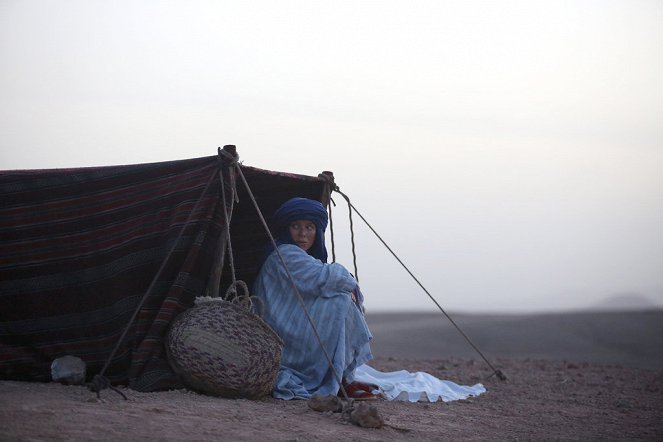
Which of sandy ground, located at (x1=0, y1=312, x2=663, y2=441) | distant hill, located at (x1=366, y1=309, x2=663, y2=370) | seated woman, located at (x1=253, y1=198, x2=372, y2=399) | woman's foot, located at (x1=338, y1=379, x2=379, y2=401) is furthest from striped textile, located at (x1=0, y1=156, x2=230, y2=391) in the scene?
distant hill, located at (x1=366, y1=309, x2=663, y2=370)

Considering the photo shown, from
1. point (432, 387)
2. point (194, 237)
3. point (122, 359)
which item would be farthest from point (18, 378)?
point (432, 387)

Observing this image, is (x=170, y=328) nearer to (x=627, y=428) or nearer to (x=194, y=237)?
(x=194, y=237)

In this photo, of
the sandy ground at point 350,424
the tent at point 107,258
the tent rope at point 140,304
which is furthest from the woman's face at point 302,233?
the sandy ground at point 350,424

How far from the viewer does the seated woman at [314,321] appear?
5.28 metres

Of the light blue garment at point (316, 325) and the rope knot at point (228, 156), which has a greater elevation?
the rope knot at point (228, 156)

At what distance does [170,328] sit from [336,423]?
1189 millimetres

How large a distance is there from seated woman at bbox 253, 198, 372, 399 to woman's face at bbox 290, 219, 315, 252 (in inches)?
2.8

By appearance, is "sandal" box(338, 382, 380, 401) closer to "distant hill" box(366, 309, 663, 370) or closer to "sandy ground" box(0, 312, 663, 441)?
"sandy ground" box(0, 312, 663, 441)

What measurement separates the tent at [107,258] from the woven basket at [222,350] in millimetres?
196

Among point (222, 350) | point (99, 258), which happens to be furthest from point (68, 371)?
point (222, 350)

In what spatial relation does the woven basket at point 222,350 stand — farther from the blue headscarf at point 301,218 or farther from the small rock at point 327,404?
the blue headscarf at point 301,218

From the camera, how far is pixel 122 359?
5000 millimetres

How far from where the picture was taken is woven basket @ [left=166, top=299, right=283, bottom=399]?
473cm

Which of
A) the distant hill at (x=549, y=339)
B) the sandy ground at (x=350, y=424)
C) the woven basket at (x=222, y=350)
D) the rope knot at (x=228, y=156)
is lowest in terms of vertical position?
the sandy ground at (x=350, y=424)
